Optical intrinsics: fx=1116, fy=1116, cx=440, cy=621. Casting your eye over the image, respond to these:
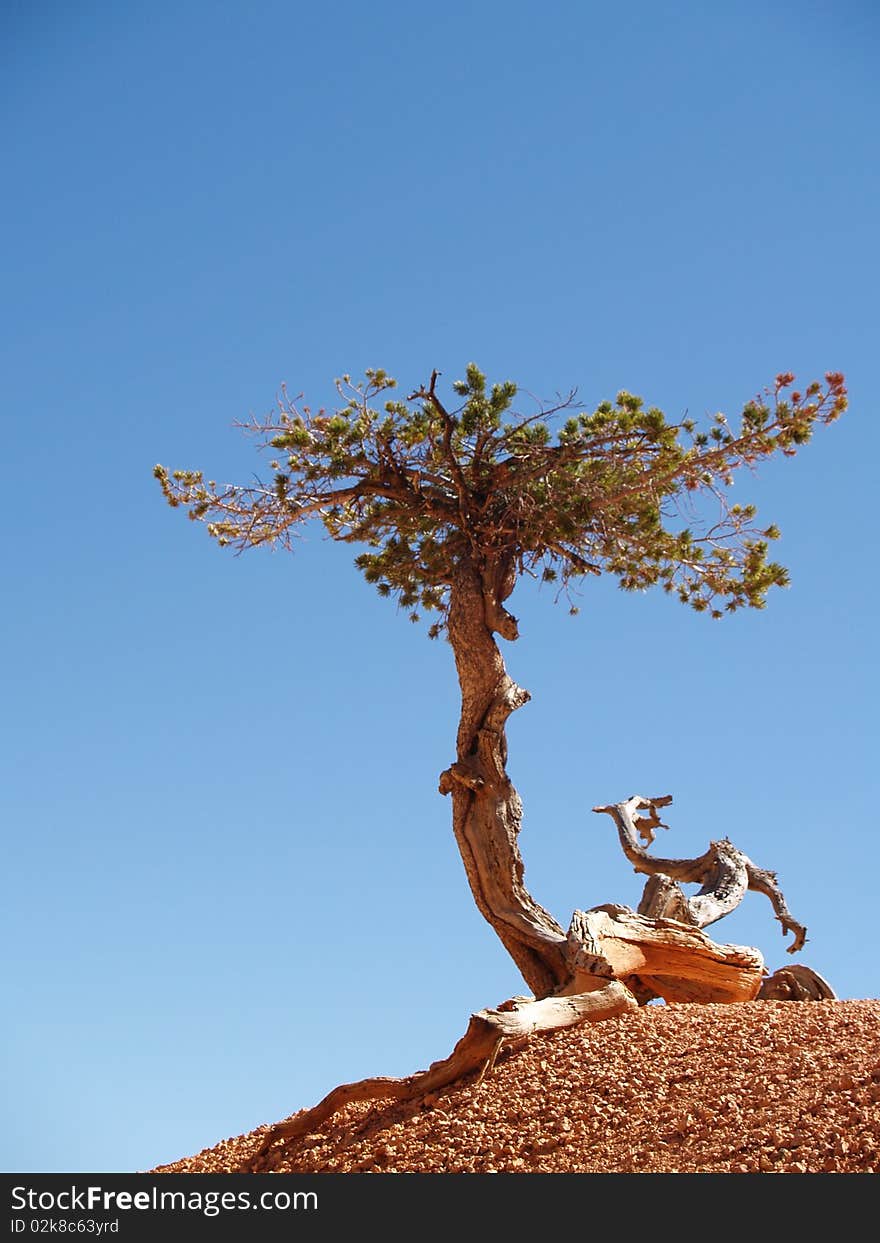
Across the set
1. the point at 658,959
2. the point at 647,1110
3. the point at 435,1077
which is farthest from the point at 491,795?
the point at 647,1110

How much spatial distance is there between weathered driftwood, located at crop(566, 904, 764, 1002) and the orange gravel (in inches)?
23.4

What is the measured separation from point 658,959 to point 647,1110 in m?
3.03

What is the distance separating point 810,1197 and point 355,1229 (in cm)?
236

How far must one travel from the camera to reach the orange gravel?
22.7 ft

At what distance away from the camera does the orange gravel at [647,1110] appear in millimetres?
A: 6918

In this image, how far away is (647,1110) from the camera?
7.83 m

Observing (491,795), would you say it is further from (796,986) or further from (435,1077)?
(796,986)

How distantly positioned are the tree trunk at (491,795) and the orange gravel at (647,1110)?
137cm

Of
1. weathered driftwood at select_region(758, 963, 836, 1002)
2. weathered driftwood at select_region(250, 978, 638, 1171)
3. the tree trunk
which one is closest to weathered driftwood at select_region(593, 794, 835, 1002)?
weathered driftwood at select_region(758, 963, 836, 1002)

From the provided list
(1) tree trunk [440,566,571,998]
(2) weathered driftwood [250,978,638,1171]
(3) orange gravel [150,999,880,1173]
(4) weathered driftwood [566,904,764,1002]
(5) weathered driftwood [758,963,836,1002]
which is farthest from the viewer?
(5) weathered driftwood [758,963,836,1002]

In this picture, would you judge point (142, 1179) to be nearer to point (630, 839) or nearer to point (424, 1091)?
point (424, 1091)

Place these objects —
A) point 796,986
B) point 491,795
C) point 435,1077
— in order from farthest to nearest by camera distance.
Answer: point 796,986 < point 491,795 < point 435,1077

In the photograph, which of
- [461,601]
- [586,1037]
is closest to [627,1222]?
[586,1037]

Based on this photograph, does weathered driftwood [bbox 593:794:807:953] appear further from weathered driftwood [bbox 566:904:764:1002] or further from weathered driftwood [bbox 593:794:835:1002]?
weathered driftwood [bbox 566:904:764:1002]
